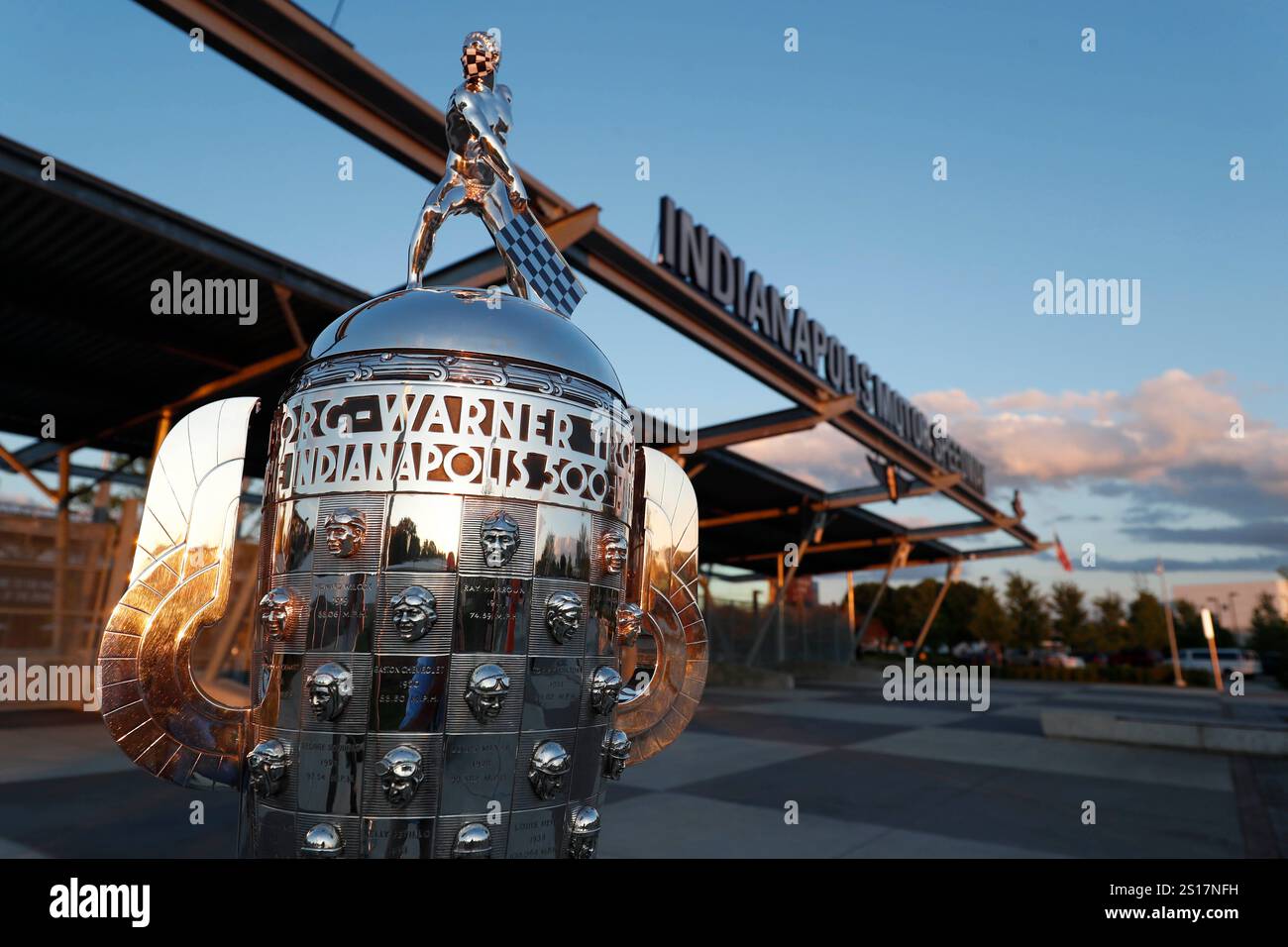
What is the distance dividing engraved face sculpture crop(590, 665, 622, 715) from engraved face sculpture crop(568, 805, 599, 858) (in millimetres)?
383

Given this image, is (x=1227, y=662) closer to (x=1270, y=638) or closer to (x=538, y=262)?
(x=1270, y=638)

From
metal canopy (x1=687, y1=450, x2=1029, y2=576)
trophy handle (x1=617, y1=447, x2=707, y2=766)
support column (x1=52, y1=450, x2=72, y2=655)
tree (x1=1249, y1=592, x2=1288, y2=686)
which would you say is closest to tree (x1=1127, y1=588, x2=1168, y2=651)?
tree (x1=1249, y1=592, x2=1288, y2=686)

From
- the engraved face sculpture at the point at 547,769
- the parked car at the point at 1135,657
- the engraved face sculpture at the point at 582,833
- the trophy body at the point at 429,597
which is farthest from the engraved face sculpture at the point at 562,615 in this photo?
the parked car at the point at 1135,657

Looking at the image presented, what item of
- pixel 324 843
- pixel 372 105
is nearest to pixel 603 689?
pixel 324 843

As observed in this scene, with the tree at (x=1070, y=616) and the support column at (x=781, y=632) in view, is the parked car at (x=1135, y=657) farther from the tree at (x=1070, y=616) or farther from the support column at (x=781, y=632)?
the support column at (x=781, y=632)

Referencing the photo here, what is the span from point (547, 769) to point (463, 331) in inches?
65.1

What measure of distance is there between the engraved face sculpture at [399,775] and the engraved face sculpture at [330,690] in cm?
24

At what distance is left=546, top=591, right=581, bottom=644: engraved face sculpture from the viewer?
2896 mm

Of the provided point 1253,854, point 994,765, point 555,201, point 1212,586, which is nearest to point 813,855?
point 1253,854

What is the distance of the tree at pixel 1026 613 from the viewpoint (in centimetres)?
5653

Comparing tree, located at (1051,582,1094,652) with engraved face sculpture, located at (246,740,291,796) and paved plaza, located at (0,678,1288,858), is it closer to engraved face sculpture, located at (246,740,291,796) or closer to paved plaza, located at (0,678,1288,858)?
paved plaza, located at (0,678,1288,858)

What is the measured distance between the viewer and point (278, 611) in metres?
2.81

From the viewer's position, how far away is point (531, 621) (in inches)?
113
